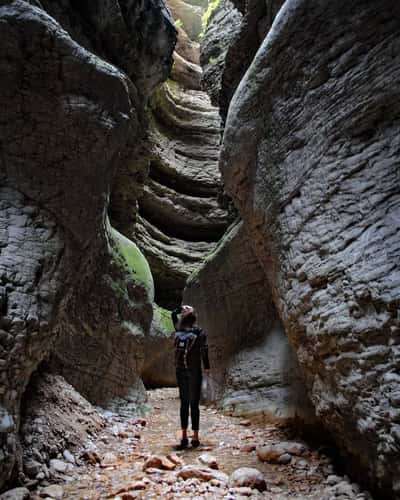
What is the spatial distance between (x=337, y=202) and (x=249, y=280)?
157 inches

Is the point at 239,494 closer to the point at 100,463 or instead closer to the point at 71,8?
the point at 100,463

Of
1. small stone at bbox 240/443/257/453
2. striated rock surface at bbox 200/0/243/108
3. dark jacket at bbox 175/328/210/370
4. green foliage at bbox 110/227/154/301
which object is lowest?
small stone at bbox 240/443/257/453

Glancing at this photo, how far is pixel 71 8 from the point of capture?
8500mm

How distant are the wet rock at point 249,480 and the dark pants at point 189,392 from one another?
4.99ft

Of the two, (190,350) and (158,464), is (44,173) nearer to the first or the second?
(190,350)

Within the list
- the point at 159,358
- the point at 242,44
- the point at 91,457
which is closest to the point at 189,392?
the point at 91,457

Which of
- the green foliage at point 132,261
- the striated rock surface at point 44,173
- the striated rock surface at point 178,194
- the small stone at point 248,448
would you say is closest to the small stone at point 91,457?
the striated rock surface at point 44,173

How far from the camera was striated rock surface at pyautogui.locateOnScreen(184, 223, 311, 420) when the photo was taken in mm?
5560

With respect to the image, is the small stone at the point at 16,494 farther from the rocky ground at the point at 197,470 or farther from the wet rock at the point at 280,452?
the wet rock at the point at 280,452

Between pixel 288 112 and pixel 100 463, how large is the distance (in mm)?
4279

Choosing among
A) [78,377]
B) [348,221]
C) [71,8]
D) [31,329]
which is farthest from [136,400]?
[71,8]

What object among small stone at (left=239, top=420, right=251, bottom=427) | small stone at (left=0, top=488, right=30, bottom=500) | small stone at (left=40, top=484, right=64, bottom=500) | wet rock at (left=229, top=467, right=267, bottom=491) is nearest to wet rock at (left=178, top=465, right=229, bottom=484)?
wet rock at (left=229, top=467, right=267, bottom=491)

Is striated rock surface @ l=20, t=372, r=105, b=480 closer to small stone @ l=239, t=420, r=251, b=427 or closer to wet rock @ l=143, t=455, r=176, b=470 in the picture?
wet rock @ l=143, t=455, r=176, b=470

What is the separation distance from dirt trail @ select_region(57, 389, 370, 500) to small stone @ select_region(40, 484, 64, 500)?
0.07 m
